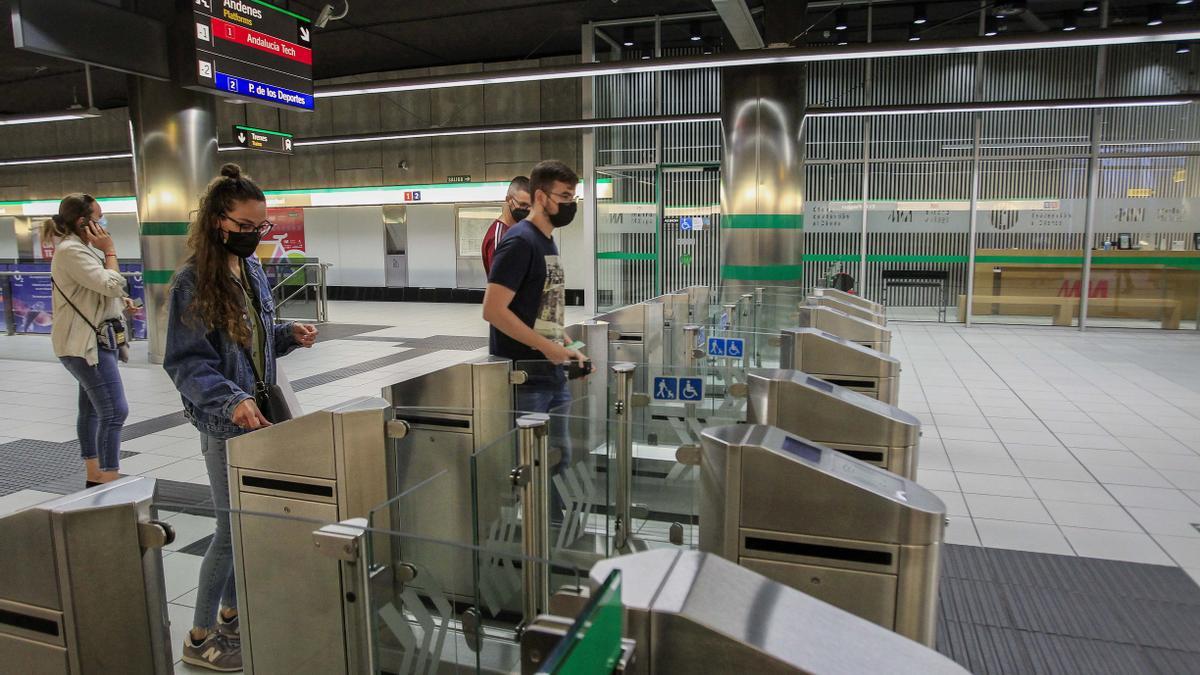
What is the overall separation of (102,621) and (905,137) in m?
12.0

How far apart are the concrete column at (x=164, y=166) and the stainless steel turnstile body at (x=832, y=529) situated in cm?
734

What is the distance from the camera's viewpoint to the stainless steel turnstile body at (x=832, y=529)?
147 cm

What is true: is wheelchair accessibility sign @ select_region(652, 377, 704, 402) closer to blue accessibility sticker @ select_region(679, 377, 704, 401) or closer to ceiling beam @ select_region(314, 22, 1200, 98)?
blue accessibility sticker @ select_region(679, 377, 704, 401)

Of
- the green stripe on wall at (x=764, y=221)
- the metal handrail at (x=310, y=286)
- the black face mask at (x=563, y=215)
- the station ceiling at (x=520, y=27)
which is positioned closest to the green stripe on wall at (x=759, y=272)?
the green stripe on wall at (x=764, y=221)

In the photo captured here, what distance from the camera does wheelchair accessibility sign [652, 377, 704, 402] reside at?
9.16 ft

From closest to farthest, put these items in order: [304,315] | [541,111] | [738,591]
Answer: [738,591]
[304,315]
[541,111]

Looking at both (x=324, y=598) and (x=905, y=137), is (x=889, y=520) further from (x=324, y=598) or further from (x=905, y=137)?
(x=905, y=137)

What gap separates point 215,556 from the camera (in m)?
2.08

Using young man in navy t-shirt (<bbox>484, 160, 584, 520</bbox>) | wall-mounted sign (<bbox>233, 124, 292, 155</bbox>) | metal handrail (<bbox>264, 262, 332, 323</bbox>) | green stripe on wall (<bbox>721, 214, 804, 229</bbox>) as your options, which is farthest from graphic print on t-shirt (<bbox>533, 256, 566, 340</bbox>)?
metal handrail (<bbox>264, 262, 332, 323</bbox>)

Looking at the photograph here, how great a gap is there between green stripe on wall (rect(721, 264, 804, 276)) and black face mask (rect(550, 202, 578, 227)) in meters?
4.75

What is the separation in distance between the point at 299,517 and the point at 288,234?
1601 cm

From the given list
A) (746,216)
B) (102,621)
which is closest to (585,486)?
(102,621)

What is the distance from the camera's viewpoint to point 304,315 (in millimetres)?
11375

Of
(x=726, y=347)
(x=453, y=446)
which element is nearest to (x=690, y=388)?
(x=453, y=446)
